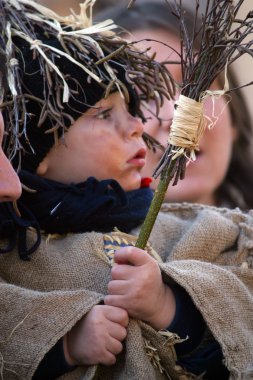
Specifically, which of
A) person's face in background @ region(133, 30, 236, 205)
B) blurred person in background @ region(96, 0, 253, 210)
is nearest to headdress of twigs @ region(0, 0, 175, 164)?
blurred person in background @ region(96, 0, 253, 210)

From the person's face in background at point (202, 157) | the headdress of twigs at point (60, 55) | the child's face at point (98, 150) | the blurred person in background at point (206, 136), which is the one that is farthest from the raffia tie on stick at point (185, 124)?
the person's face in background at point (202, 157)

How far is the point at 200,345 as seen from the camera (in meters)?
2.27

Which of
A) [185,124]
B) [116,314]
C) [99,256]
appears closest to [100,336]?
[116,314]

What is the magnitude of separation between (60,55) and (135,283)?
2.45 feet

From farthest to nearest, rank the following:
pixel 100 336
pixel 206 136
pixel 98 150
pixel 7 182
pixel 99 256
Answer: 1. pixel 206 136
2. pixel 98 150
3. pixel 99 256
4. pixel 100 336
5. pixel 7 182

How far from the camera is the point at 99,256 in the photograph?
2320 millimetres

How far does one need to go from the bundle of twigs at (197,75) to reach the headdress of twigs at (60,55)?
33cm

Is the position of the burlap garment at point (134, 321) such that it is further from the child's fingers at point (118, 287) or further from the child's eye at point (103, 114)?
the child's eye at point (103, 114)

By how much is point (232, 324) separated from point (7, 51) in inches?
38.1

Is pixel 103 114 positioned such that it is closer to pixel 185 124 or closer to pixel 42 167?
pixel 42 167

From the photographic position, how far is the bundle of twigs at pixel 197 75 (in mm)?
1950

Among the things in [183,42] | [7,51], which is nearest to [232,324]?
[183,42]

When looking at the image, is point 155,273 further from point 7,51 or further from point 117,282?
point 7,51

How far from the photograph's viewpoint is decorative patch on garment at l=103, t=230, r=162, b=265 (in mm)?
2342
